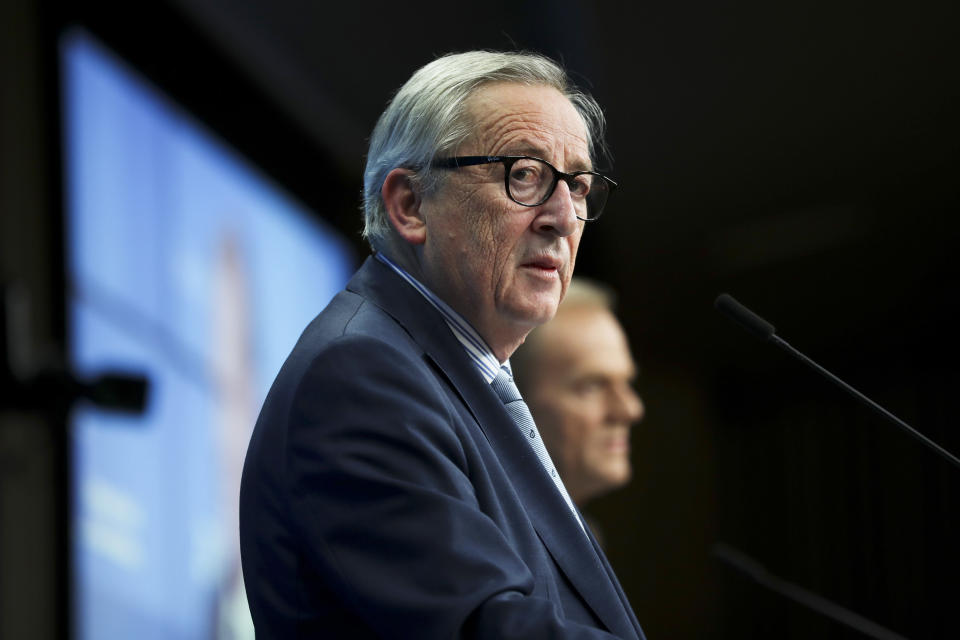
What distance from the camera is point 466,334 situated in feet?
4.82

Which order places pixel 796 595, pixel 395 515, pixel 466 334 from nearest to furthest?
pixel 395 515 < pixel 466 334 < pixel 796 595

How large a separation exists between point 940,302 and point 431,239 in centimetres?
666

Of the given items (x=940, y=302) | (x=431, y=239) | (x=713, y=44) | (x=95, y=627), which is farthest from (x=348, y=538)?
(x=940, y=302)

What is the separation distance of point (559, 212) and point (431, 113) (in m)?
0.20

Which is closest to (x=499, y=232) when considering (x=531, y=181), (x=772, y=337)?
(x=531, y=181)

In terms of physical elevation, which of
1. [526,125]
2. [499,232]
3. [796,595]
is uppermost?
[526,125]

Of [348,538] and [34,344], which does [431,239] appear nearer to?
[348,538]

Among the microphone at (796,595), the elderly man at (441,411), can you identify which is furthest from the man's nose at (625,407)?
the elderly man at (441,411)

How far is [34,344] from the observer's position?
3.96 meters

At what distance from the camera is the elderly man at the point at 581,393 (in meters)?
2.76

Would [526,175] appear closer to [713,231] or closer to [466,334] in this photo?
[466,334]

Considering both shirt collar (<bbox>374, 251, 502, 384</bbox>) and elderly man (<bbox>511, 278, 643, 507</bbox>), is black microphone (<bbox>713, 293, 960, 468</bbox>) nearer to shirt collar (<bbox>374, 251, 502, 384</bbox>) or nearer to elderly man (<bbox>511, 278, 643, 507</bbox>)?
shirt collar (<bbox>374, 251, 502, 384</bbox>)

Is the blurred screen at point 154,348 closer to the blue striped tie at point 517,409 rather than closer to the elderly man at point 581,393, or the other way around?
the elderly man at point 581,393

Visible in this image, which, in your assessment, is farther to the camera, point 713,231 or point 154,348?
point 713,231
